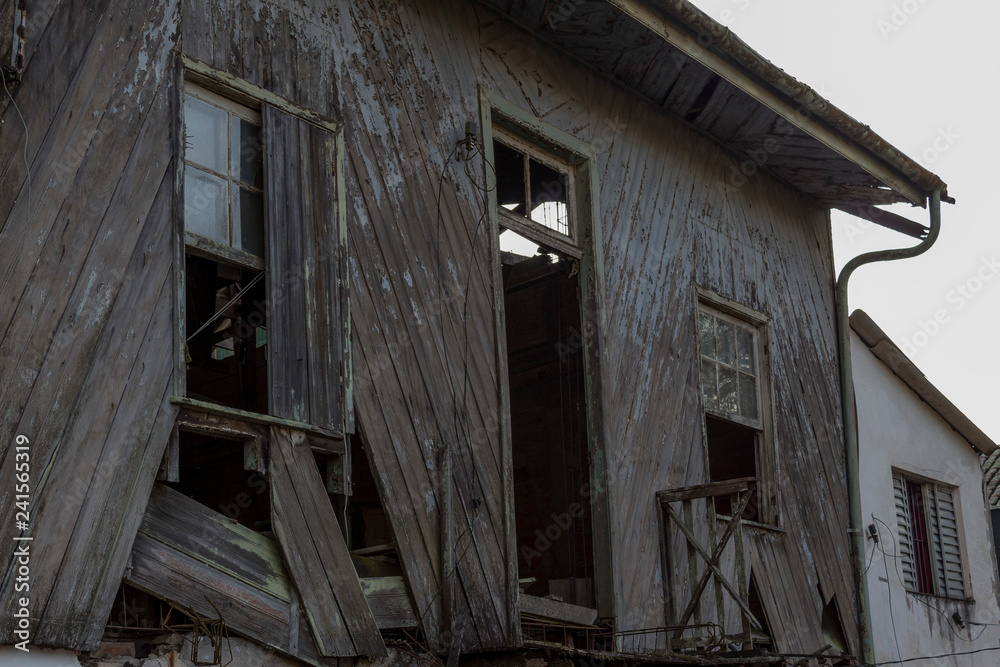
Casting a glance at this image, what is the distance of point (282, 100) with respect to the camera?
6957 millimetres

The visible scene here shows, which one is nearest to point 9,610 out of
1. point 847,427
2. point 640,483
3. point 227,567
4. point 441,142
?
point 227,567

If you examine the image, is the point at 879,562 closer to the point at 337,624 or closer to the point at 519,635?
the point at 519,635

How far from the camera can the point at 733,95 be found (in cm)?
995

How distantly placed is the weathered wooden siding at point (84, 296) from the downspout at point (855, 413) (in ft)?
24.3

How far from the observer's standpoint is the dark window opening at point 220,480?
8.95 m

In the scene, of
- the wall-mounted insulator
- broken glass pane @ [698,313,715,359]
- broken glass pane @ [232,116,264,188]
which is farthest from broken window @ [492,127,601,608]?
the wall-mounted insulator

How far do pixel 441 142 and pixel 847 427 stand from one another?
573 centimetres

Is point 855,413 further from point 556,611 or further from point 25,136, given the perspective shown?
point 25,136

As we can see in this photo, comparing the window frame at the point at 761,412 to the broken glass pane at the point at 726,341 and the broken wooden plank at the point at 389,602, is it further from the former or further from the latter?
the broken wooden plank at the point at 389,602

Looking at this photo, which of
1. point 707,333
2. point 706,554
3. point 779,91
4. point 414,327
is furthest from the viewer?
point 707,333

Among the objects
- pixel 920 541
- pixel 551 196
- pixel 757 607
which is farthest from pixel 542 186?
pixel 920 541

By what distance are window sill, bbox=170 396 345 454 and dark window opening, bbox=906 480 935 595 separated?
793 centimetres

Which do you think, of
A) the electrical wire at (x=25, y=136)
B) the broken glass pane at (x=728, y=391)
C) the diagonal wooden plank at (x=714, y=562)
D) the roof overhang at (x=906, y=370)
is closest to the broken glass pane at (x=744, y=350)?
the broken glass pane at (x=728, y=391)

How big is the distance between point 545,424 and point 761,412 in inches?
90.7
